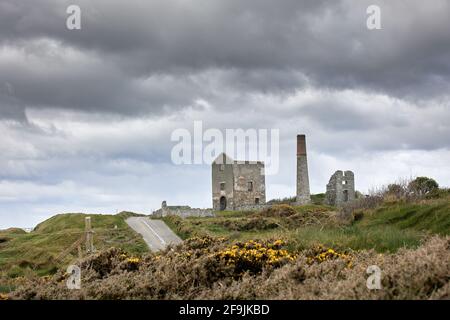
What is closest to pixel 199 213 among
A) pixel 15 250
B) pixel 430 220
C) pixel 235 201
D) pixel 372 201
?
pixel 235 201

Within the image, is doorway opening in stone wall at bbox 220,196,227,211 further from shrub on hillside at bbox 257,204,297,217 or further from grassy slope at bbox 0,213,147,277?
shrub on hillside at bbox 257,204,297,217

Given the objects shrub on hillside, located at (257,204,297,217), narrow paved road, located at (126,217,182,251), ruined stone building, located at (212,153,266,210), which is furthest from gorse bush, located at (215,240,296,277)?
ruined stone building, located at (212,153,266,210)

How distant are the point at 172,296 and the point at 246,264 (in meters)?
2.15

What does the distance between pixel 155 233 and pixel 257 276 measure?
28276mm

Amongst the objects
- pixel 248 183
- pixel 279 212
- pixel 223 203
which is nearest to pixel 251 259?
pixel 279 212

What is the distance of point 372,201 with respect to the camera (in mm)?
26719

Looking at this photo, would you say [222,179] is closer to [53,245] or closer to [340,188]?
[340,188]

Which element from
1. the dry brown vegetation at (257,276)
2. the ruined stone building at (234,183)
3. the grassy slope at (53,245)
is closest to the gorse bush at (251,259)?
the dry brown vegetation at (257,276)

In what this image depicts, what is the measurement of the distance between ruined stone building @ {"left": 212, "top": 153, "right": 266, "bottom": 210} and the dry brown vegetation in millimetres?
56576

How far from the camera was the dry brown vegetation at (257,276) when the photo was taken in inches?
304
